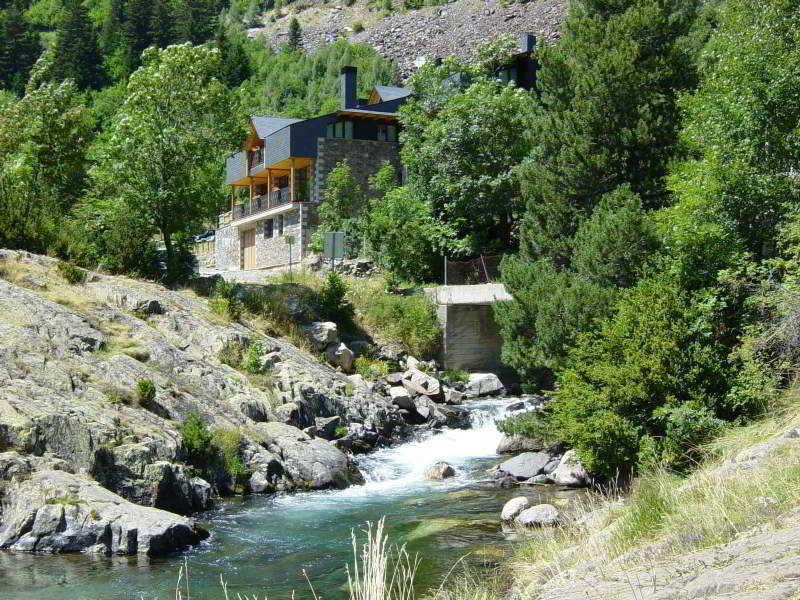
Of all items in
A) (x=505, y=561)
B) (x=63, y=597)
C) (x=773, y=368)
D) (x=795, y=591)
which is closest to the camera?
(x=795, y=591)

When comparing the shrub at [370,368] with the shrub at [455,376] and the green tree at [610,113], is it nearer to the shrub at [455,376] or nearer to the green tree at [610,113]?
the shrub at [455,376]

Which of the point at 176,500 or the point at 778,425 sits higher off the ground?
the point at 778,425

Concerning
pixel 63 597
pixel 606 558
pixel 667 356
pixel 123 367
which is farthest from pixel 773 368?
pixel 123 367

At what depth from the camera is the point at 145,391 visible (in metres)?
18.3

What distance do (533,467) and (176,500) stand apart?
25.2ft

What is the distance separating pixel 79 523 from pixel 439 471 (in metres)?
8.59

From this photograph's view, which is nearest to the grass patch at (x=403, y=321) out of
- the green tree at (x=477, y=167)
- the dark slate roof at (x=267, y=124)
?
the green tree at (x=477, y=167)

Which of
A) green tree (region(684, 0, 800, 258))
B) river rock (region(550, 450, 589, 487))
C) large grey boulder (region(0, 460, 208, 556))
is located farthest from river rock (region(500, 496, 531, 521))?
green tree (region(684, 0, 800, 258))

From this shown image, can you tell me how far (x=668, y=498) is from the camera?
9.91 m

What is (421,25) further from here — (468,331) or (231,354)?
(231,354)

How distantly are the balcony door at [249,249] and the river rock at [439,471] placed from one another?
31.9 m

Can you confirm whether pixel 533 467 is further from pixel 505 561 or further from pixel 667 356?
pixel 505 561

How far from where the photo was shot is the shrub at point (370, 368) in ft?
90.0

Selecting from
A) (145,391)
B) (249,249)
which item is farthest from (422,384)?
(249,249)
